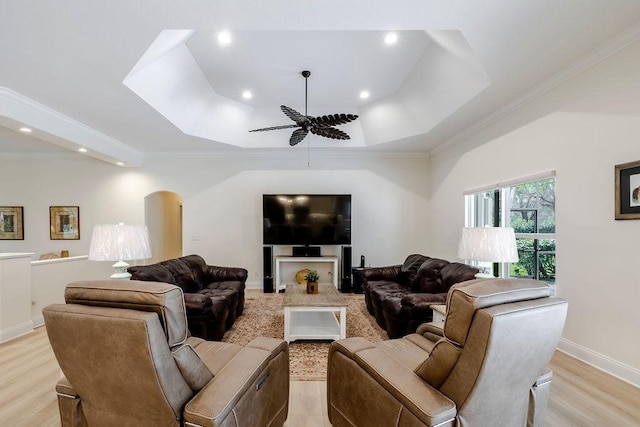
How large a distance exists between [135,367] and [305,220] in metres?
4.68

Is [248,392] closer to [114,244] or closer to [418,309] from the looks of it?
[114,244]

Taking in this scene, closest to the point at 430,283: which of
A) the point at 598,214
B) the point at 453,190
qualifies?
the point at 598,214

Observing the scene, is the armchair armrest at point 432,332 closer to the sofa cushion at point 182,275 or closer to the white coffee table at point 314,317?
the white coffee table at point 314,317

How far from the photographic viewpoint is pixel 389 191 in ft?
20.3

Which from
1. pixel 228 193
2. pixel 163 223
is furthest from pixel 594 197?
pixel 163 223

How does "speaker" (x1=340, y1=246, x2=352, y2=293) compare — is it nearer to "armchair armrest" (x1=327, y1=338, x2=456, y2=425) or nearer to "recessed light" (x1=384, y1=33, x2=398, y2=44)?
"recessed light" (x1=384, y1=33, x2=398, y2=44)

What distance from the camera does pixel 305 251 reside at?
19.3ft

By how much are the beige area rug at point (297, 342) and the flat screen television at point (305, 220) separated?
1.20 metres

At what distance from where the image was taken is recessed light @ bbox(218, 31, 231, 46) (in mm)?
3124

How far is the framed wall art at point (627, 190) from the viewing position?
233 cm

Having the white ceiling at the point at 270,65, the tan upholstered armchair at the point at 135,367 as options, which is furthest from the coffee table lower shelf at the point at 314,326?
the white ceiling at the point at 270,65

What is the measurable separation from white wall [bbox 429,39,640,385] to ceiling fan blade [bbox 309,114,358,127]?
2.15 meters

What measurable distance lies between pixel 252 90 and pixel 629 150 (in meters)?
4.50

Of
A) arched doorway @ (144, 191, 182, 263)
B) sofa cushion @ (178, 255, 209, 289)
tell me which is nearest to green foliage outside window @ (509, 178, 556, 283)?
sofa cushion @ (178, 255, 209, 289)
